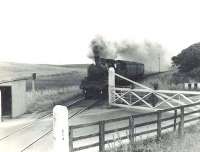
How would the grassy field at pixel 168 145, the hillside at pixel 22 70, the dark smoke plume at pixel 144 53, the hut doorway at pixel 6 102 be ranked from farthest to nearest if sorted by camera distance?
the hillside at pixel 22 70 < the dark smoke plume at pixel 144 53 < the hut doorway at pixel 6 102 < the grassy field at pixel 168 145

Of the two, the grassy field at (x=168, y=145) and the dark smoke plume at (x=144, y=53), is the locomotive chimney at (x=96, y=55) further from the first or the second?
the grassy field at (x=168, y=145)

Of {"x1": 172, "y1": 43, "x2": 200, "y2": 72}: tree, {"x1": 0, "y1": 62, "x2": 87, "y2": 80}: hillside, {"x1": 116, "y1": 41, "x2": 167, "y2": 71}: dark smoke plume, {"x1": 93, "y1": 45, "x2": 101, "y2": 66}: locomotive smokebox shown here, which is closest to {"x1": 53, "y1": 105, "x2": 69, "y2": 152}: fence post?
{"x1": 93, "y1": 45, "x2": 101, "y2": 66}: locomotive smokebox

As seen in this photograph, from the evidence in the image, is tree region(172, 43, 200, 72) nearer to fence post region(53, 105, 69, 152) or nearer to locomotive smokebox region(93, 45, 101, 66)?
locomotive smokebox region(93, 45, 101, 66)

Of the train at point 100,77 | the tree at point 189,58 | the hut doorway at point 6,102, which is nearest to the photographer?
the hut doorway at point 6,102

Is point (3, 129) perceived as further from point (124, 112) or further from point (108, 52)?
point (108, 52)

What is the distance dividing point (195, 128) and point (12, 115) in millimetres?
9248

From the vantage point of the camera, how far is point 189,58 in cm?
2944

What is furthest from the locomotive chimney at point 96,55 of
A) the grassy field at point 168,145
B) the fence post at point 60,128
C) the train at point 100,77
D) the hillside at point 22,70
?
the fence post at point 60,128

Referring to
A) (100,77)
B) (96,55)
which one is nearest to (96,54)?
(96,55)

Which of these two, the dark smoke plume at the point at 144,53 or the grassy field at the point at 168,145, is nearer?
the grassy field at the point at 168,145

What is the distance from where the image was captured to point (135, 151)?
832cm

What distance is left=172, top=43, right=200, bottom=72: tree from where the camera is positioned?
28.8 meters

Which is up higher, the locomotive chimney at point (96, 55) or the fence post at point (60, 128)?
the locomotive chimney at point (96, 55)

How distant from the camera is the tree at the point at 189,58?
2880 cm
